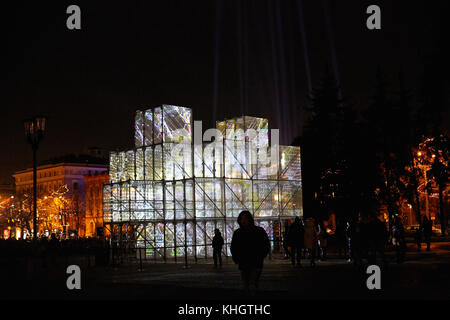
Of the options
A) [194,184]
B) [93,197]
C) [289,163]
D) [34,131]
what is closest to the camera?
[34,131]

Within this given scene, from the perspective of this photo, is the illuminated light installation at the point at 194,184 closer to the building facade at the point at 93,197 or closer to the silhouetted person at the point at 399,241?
the silhouetted person at the point at 399,241

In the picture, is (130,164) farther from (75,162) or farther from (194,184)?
(75,162)

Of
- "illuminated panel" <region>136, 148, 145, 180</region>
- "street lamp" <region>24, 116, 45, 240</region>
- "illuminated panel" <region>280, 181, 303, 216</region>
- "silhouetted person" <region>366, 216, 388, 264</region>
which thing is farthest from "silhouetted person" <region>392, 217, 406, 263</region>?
"illuminated panel" <region>136, 148, 145, 180</region>

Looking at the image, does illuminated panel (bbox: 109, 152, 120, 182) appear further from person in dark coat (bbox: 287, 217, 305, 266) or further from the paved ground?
person in dark coat (bbox: 287, 217, 305, 266)

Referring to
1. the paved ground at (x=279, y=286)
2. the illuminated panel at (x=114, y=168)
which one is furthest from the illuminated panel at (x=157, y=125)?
the paved ground at (x=279, y=286)

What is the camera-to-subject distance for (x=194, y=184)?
1348 inches

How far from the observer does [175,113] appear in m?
37.5

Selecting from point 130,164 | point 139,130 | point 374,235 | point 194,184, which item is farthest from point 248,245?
point 130,164

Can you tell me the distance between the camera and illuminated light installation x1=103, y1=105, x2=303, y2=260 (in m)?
35.6

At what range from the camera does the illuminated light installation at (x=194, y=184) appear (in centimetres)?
3556

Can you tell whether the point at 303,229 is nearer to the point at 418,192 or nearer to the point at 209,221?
the point at 209,221

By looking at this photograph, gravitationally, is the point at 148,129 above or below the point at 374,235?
above
